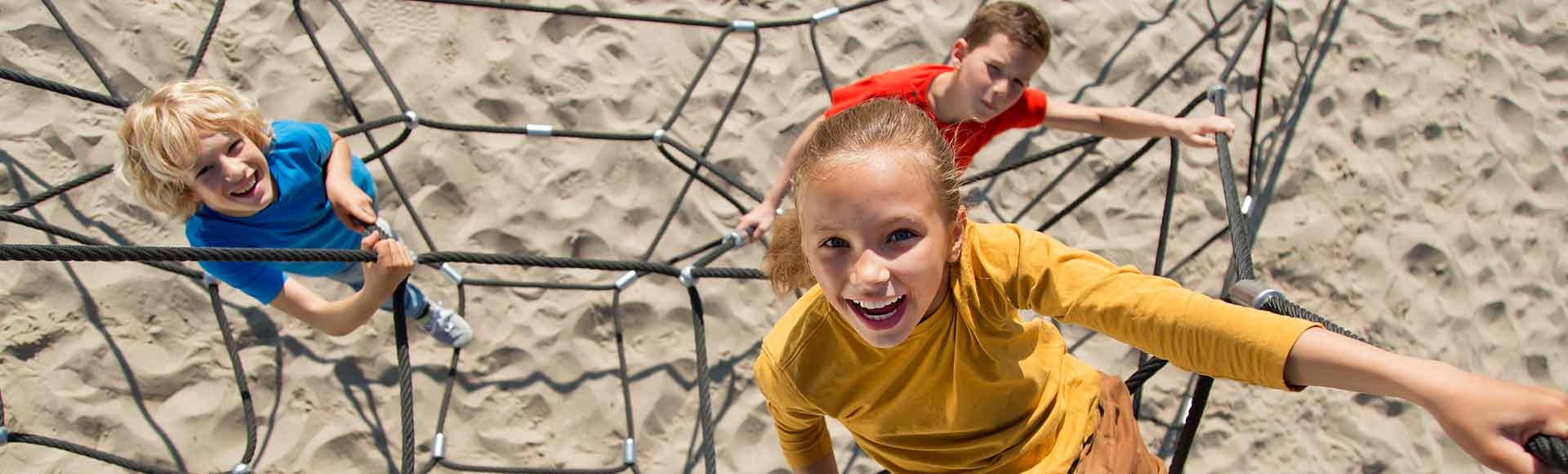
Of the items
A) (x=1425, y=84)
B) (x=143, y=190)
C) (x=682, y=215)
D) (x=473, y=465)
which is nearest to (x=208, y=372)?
(x=473, y=465)

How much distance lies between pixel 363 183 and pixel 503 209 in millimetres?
391

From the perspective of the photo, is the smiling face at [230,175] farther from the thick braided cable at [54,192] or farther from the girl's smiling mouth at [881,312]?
the girl's smiling mouth at [881,312]

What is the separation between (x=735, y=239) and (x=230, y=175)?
0.71 m

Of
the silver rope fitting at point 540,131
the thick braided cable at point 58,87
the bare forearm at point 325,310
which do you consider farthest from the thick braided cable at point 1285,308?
the thick braided cable at point 58,87

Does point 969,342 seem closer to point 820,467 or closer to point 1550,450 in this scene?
point 820,467

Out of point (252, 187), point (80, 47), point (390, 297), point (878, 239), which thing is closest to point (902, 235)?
point (878, 239)

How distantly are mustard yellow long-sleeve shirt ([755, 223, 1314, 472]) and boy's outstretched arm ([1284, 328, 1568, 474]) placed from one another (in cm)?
8

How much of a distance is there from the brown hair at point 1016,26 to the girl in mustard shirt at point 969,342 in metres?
0.53

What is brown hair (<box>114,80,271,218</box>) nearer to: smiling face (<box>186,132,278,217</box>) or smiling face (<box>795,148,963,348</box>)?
smiling face (<box>186,132,278,217</box>)

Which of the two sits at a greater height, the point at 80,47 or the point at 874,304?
the point at 80,47

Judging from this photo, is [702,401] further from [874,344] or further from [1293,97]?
[1293,97]

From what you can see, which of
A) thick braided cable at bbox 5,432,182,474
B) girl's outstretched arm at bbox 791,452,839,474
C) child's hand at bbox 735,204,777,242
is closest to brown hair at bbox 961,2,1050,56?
child's hand at bbox 735,204,777,242

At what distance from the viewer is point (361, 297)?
1.10 metres

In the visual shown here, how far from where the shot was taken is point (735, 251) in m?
1.81
